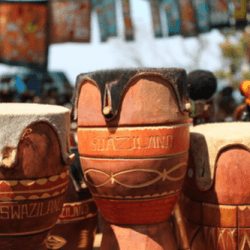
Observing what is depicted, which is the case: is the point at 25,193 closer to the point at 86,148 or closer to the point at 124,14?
the point at 86,148

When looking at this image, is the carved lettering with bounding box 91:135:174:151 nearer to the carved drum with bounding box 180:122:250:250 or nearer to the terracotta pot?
the carved drum with bounding box 180:122:250:250

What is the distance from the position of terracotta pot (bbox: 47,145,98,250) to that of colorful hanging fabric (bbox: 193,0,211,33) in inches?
235

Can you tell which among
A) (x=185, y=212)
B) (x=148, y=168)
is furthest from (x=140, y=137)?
(x=185, y=212)

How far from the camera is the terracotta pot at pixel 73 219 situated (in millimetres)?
2371

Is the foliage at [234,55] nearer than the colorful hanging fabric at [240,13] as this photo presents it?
No

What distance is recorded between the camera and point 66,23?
694 centimetres

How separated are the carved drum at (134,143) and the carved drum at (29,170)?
176 mm

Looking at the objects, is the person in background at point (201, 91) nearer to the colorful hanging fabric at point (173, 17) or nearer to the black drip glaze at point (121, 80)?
the black drip glaze at point (121, 80)

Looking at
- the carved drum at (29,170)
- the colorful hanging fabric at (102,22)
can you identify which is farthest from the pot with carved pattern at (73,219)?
the colorful hanging fabric at (102,22)

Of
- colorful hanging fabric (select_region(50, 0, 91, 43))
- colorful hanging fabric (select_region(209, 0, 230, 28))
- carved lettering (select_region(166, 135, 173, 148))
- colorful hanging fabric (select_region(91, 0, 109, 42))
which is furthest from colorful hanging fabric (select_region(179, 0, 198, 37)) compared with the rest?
carved lettering (select_region(166, 135, 173, 148))

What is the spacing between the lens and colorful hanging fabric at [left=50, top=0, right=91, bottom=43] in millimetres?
6957

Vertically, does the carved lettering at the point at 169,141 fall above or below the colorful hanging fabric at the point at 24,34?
below

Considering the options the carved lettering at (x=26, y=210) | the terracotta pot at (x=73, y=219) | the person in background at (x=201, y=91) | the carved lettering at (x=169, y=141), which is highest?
the person in background at (x=201, y=91)

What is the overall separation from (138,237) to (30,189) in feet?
2.11
